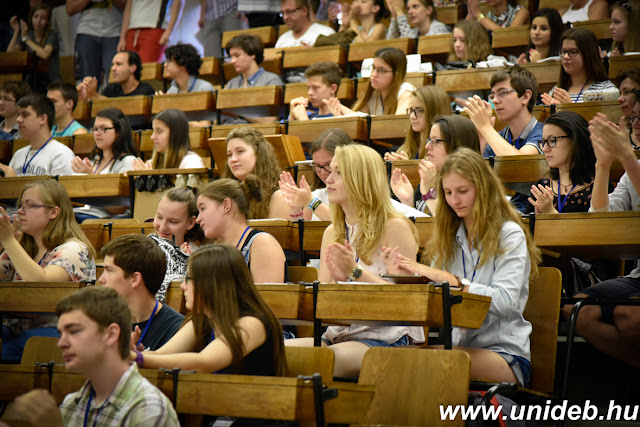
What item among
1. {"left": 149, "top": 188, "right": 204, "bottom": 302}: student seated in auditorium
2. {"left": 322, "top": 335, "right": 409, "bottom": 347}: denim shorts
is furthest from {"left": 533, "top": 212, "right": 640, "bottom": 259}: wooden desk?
{"left": 149, "top": 188, "right": 204, "bottom": 302}: student seated in auditorium

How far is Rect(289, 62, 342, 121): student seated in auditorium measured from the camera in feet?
15.1

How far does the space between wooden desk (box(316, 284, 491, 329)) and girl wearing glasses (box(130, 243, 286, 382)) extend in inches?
9.6

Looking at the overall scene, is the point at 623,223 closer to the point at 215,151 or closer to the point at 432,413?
the point at 432,413

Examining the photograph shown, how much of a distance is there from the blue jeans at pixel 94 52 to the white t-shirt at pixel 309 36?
1585mm

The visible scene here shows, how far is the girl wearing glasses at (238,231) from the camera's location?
267 centimetres

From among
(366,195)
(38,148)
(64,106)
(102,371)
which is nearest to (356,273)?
(366,195)

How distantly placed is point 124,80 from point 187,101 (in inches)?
31.9

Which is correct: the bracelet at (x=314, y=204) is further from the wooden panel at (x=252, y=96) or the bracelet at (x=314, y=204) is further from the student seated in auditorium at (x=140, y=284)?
the wooden panel at (x=252, y=96)

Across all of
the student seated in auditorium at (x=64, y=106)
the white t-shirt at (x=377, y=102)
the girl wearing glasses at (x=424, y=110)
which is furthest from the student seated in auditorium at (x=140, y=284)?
the student seated in auditorium at (x=64, y=106)

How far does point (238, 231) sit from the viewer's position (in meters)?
2.78

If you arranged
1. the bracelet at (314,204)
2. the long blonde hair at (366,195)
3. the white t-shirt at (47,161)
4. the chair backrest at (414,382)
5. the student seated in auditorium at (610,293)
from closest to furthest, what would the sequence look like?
the chair backrest at (414,382) → the student seated in auditorium at (610,293) → the long blonde hair at (366,195) → the bracelet at (314,204) → the white t-shirt at (47,161)

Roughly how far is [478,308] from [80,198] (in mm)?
2719

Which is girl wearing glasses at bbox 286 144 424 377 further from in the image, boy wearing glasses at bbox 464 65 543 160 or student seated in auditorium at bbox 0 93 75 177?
student seated in auditorium at bbox 0 93 75 177

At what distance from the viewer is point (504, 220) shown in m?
2.39
